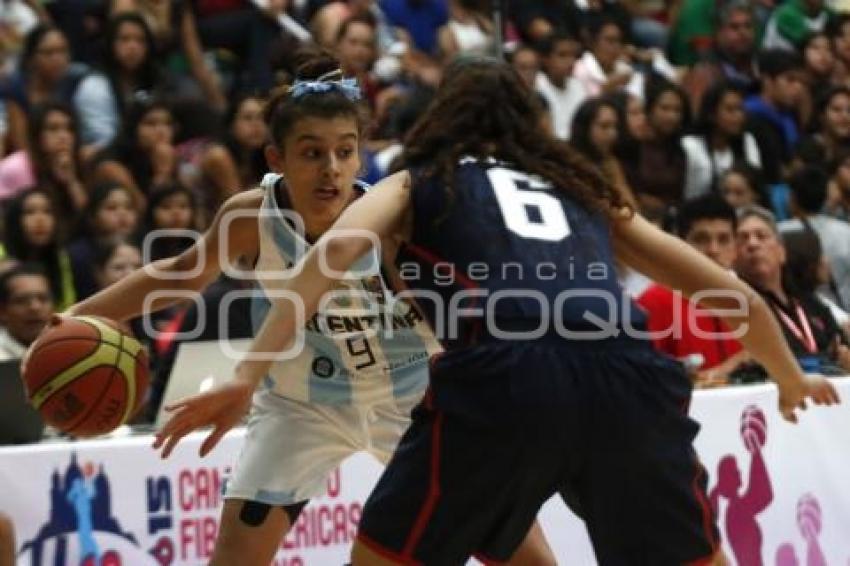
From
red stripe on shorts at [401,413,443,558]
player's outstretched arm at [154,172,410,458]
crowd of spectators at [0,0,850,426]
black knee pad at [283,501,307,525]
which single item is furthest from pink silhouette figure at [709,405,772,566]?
player's outstretched arm at [154,172,410,458]

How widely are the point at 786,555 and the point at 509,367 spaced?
11.7 feet

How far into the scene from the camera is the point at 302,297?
5.18 meters

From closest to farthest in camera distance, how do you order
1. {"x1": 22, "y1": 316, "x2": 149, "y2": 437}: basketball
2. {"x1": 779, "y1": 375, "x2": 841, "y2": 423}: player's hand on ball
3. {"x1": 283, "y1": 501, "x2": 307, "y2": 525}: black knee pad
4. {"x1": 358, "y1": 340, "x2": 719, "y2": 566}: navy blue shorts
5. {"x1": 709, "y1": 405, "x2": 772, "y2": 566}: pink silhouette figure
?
{"x1": 358, "y1": 340, "x2": 719, "y2": 566}: navy blue shorts
{"x1": 779, "y1": 375, "x2": 841, "y2": 423}: player's hand on ball
{"x1": 22, "y1": 316, "x2": 149, "y2": 437}: basketball
{"x1": 283, "y1": 501, "x2": 307, "y2": 525}: black knee pad
{"x1": 709, "y1": 405, "x2": 772, "y2": 566}: pink silhouette figure

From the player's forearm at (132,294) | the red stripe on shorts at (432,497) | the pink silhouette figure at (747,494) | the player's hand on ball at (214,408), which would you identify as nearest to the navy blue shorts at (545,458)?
the red stripe on shorts at (432,497)

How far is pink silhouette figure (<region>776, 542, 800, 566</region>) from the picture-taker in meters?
8.27

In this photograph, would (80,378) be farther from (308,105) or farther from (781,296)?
(781,296)

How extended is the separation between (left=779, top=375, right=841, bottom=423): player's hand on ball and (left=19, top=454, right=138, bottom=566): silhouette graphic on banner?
3066mm

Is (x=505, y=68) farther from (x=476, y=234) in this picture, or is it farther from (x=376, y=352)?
(x=376, y=352)

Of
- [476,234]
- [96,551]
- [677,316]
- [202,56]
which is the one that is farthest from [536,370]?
[202,56]

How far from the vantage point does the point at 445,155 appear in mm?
→ 5305

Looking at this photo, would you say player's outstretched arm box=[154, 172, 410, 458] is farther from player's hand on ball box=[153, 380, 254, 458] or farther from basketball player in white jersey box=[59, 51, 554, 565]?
basketball player in white jersey box=[59, 51, 554, 565]

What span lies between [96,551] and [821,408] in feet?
9.72

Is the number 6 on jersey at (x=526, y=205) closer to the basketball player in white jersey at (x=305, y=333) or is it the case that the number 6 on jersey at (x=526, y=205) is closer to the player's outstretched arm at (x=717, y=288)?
the player's outstretched arm at (x=717, y=288)

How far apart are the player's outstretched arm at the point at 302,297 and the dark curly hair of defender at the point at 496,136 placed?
207mm
